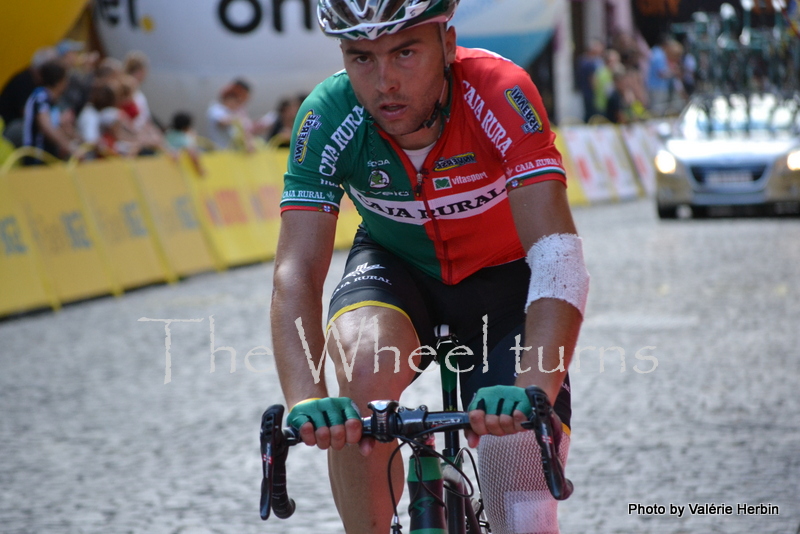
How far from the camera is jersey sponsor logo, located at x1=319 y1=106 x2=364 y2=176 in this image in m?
2.99

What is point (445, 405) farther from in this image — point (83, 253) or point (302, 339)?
point (83, 253)

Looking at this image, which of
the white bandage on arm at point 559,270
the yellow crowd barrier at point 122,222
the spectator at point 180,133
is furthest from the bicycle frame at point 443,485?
the spectator at point 180,133

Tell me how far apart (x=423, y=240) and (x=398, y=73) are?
0.61 metres

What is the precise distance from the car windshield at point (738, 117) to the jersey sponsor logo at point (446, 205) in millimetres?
14194

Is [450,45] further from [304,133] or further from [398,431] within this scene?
[398,431]

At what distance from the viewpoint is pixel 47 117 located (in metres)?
11.9

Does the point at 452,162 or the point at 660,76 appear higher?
the point at 452,162

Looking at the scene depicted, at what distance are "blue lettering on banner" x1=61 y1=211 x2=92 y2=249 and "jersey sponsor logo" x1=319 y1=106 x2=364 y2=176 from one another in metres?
A: 8.43

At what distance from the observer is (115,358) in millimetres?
8289

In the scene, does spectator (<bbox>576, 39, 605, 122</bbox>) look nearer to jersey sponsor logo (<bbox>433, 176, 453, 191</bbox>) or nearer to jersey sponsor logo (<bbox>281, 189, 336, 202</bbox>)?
jersey sponsor logo (<bbox>433, 176, 453, 191</bbox>)

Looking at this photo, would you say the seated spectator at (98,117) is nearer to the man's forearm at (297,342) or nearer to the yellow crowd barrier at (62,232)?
the yellow crowd barrier at (62,232)

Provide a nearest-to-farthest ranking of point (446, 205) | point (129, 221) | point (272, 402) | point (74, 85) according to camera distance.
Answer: point (446, 205)
point (272, 402)
point (129, 221)
point (74, 85)

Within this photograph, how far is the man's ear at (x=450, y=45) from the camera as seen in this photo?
2918 mm

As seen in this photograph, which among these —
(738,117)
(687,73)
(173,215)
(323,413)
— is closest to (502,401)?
(323,413)
